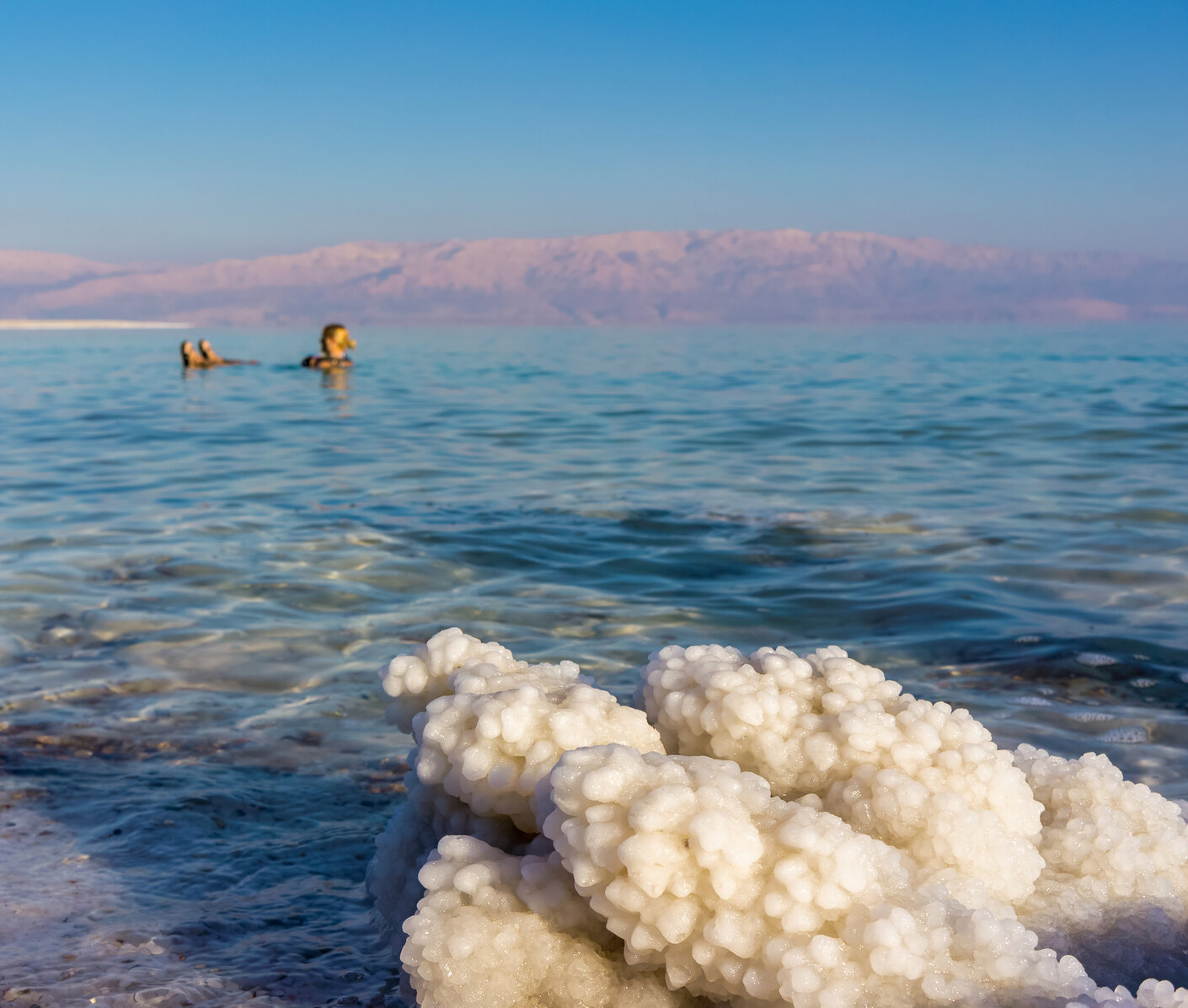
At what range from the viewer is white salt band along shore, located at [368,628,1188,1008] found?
1802 mm

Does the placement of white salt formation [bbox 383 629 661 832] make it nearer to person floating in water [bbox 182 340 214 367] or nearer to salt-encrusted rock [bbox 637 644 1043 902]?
salt-encrusted rock [bbox 637 644 1043 902]

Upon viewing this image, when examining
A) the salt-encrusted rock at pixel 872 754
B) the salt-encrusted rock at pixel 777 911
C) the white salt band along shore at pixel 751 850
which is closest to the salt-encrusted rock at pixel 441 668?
the white salt band along shore at pixel 751 850

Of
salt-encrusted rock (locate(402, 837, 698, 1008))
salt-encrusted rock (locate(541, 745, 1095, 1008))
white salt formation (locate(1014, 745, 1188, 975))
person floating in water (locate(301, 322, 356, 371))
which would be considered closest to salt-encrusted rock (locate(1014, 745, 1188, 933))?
white salt formation (locate(1014, 745, 1188, 975))

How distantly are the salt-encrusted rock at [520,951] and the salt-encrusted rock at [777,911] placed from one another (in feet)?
0.52

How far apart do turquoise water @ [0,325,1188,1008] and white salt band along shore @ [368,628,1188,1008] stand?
0.53m

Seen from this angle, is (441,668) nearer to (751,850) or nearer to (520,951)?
(520,951)

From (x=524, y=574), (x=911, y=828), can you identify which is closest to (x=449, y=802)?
(x=911, y=828)

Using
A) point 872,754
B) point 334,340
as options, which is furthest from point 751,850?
point 334,340

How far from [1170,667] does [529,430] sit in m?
11.5

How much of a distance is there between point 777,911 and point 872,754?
26.3 inches

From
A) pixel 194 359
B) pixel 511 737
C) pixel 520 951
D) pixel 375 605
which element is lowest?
pixel 375 605

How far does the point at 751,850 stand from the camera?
1.82 metres

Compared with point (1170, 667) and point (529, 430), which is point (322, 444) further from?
point (1170, 667)

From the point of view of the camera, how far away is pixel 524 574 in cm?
694
